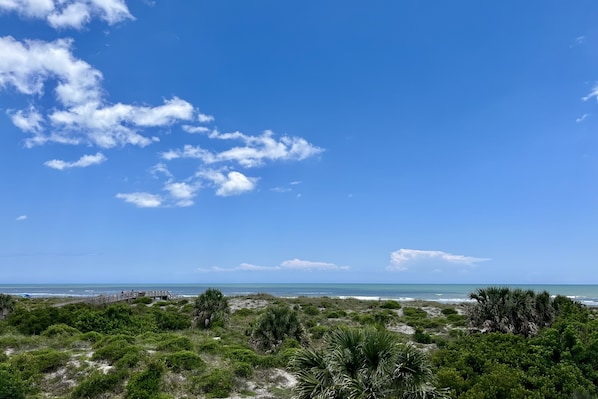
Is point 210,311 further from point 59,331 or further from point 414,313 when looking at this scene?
point 414,313

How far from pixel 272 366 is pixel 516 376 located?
10792 mm

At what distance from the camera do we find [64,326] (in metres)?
24.0

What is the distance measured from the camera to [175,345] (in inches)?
756

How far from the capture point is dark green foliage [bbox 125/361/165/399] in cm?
1376

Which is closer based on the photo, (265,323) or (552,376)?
(552,376)

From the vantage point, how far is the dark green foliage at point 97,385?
551 inches

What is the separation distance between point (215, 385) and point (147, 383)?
8.10 ft

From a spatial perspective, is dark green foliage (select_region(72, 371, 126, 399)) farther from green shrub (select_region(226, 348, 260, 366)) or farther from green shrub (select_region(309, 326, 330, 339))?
green shrub (select_region(309, 326, 330, 339))

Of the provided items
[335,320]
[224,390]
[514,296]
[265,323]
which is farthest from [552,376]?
→ [335,320]

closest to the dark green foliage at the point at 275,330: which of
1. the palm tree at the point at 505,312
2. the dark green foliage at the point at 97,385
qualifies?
the dark green foliage at the point at 97,385

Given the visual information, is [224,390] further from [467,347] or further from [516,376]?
[516,376]

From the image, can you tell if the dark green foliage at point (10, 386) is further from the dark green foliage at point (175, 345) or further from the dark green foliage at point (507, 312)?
the dark green foliage at point (507, 312)

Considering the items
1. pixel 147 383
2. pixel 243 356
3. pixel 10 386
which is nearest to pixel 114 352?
pixel 147 383

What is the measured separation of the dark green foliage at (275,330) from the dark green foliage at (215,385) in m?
5.15
